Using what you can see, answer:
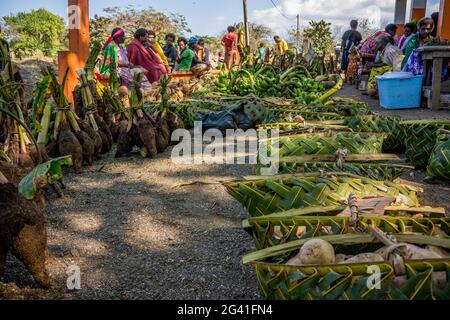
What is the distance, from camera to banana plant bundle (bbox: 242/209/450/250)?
1621mm

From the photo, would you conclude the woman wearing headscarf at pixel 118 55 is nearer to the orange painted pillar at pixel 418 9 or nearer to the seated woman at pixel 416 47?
the seated woman at pixel 416 47

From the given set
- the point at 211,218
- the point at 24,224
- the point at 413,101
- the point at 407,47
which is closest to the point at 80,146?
the point at 211,218

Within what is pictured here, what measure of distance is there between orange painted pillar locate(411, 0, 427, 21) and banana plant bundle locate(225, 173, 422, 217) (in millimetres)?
16099

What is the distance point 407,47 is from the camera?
357 inches

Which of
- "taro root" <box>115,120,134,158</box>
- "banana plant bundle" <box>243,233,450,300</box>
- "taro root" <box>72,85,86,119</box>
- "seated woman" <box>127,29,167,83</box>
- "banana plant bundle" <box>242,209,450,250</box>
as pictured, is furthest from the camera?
"seated woman" <box>127,29,167,83</box>

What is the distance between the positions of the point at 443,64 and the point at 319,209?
23.5ft

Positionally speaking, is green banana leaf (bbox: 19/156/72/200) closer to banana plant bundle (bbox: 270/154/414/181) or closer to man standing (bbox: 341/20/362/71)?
banana plant bundle (bbox: 270/154/414/181)

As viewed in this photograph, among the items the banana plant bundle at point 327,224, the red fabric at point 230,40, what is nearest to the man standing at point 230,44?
the red fabric at point 230,40

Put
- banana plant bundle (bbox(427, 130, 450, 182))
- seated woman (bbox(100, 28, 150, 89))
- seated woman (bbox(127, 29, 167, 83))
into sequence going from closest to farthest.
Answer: banana plant bundle (bbox(427, 130, 450, 182))
seated woman (bbox(100, 28, 150, 89))
seated woman (bbox(127, 29, 167, 83))

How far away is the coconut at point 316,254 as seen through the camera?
54.5 inches

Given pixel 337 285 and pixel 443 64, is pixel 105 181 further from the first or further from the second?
pixel 443 64

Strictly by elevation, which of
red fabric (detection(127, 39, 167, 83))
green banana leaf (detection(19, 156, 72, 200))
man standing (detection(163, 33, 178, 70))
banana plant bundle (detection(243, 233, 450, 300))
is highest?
man standing (detection(163, 33, 178, 70))

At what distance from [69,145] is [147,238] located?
174cm

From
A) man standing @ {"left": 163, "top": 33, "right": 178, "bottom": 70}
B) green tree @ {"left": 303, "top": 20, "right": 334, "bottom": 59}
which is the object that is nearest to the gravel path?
man standing @ {"left": 163, "top": 33, "right": 178, "bottom": 70}
